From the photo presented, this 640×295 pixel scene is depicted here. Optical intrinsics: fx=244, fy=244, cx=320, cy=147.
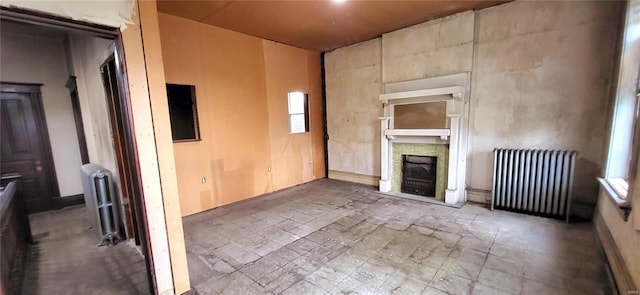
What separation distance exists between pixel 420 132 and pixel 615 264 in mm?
2658

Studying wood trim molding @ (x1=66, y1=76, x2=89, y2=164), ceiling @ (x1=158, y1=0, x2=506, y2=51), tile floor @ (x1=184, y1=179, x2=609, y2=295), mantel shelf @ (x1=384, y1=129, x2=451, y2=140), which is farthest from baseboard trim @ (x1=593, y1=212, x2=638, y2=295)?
wood trim molding @ (x1=66, y1=76, x2=89, y2=164)

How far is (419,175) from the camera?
4508 mm

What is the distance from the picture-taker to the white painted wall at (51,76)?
12.9 feet

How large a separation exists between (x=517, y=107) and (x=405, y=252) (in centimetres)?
274

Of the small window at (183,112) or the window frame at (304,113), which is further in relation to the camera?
the window frame at (304,113)

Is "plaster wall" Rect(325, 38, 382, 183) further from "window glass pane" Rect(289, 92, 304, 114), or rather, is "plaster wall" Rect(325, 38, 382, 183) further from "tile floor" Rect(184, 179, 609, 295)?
"tile floor" Rect(184, 179, 609, 295)

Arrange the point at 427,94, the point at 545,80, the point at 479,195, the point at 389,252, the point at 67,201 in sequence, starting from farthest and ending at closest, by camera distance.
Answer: the point at 67,201 → the point at 427,94 → the point at 479,195 → the point at 545,80 → the point at 389,252

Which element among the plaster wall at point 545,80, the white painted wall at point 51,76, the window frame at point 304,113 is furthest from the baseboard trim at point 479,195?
the white painted wall at point 51,76

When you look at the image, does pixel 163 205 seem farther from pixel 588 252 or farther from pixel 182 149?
pixel 588 252

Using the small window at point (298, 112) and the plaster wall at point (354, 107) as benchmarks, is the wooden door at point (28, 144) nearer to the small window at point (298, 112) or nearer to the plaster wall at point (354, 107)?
the small window at point (298, 112)

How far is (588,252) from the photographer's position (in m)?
2.43

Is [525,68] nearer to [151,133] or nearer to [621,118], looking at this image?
[621,118]

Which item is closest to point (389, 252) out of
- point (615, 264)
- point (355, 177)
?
point (615, 264)

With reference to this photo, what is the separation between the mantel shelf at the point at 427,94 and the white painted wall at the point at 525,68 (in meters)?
0.30
